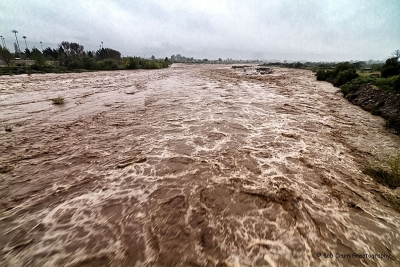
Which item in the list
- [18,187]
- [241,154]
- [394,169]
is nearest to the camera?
[18,187]

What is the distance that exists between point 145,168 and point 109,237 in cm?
282

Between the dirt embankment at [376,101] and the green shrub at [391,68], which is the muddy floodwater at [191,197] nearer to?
the dirt embankment at [376,101]

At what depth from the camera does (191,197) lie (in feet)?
17.9

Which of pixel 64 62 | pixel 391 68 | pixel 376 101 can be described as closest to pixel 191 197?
pixel 376 101

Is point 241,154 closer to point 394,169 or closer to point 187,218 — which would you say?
point 187,218

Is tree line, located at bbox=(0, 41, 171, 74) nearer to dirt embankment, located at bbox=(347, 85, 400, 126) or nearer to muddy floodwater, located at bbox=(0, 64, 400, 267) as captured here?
muddy floodwater, located at bbox=(0, 64, 400, 267)

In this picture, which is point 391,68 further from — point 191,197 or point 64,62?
point 64,62

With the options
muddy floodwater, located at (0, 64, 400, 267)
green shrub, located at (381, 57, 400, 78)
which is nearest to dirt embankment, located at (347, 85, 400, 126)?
muddy floodwater, located at (0, 64, 400, 267)

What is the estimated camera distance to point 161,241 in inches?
163

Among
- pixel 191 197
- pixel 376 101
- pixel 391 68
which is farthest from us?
pixel 391 68

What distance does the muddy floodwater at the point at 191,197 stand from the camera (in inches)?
156

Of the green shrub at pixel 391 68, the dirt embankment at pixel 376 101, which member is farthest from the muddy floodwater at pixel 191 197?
the green shrub at pixel 391 68

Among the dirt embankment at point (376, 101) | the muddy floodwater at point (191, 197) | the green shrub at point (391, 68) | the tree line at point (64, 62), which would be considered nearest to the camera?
the muddy floodwater at point (191, 197)

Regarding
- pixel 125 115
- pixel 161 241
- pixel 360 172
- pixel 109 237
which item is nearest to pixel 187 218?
pixel 161 241
